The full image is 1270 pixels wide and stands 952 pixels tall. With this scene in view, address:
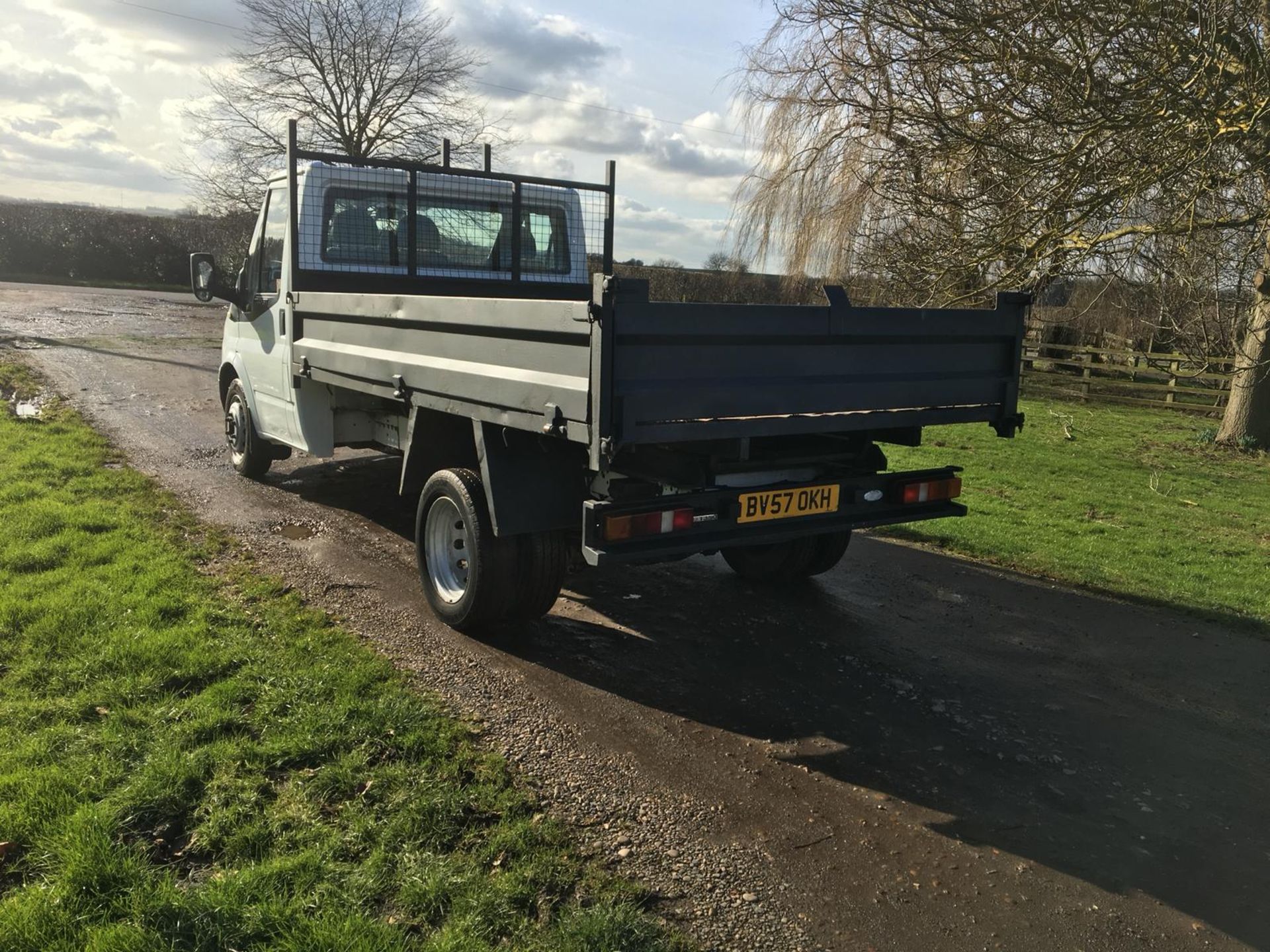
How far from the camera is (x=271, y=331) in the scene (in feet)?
22.6

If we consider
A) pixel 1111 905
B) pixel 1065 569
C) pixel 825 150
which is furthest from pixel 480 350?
pixel 825 150

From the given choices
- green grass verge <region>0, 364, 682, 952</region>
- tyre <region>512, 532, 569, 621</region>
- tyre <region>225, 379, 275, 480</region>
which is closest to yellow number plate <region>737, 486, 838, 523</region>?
tyre <region>512, 532, 569, 621</region>

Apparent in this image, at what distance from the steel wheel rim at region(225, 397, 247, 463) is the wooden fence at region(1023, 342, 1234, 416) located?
42.1ft

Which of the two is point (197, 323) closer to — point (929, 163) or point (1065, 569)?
point (929, 163)

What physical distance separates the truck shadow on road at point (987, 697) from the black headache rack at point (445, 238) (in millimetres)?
2593

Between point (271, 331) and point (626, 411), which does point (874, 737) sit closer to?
point (626, 411)

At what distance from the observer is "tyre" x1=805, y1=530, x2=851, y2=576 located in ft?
18.4

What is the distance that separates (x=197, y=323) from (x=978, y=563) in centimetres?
2156

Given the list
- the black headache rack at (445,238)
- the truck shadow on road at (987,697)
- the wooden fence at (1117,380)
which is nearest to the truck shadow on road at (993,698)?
the truck shadow on road at (987,697)

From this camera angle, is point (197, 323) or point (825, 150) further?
point (197, 323)

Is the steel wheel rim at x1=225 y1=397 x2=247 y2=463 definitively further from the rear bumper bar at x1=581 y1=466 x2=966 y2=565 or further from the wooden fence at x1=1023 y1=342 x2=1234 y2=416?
the wooden fence at x1=1023 y1=342 x2=1234 y2=416

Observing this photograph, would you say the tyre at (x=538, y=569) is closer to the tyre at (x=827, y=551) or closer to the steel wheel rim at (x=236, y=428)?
the tyre at (x=827, y=551)

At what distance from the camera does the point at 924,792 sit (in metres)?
3.44

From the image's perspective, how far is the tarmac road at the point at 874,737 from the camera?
9.28 ft
